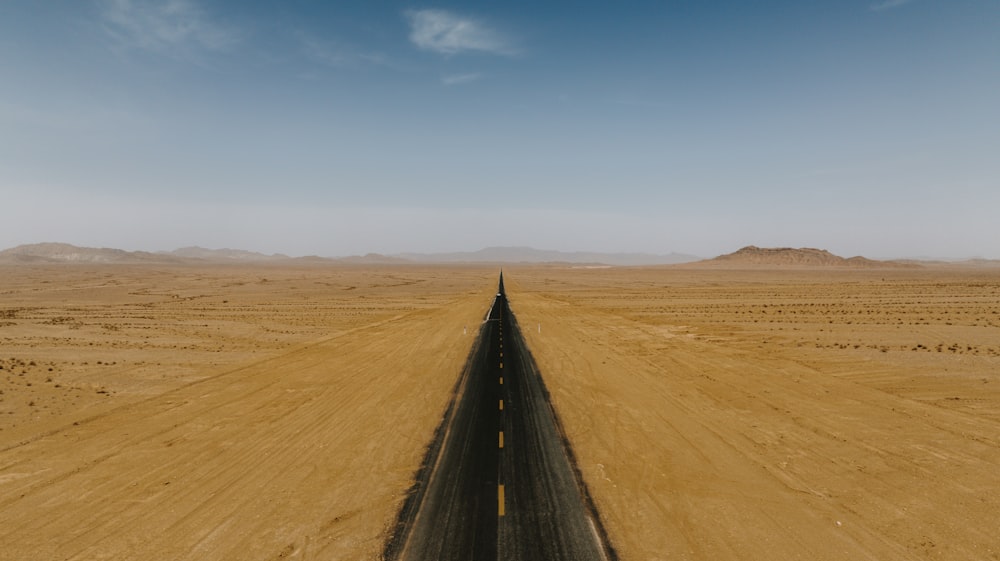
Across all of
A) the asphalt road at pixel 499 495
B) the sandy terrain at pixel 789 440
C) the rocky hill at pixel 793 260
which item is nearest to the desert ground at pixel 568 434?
the sandy terrain at pixel 789 440

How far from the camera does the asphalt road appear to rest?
7414mm

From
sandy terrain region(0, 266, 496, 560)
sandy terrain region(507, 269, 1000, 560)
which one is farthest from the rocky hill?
sandy terrain region(0, 266, 496, 560)

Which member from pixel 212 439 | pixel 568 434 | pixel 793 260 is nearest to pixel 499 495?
pixel 568 434

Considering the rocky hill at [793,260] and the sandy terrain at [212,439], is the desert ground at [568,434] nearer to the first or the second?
the sandy terrain at [212,439]

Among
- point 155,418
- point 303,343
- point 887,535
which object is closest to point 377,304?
point 303,343

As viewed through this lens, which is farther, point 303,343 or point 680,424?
point 303,343

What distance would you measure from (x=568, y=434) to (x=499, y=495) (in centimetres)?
379

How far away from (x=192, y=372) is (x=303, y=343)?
6925 mm

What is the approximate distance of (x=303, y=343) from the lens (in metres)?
26.2

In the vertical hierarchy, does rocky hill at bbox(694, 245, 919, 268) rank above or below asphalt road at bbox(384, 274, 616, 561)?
above

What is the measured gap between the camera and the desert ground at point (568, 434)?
8047mm

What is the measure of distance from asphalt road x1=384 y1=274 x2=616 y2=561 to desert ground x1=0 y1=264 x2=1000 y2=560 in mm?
443

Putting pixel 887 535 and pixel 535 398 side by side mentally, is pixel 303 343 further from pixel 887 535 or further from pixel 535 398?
pixel 887 535

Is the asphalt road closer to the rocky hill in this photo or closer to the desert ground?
the desert ground
